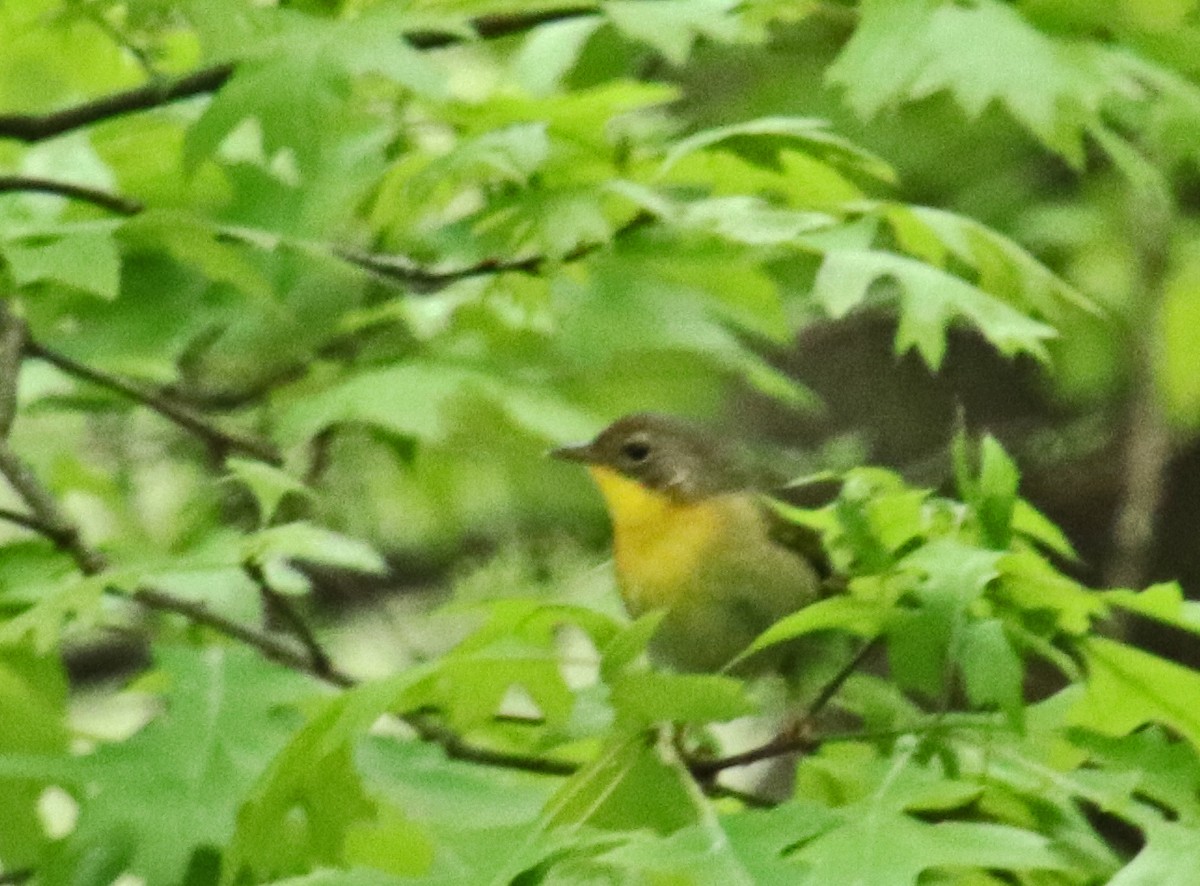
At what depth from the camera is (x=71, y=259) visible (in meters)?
1.94

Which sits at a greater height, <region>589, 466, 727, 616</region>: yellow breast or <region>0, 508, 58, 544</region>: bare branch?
<region>0, 508, 58, 544</region>: bare branch

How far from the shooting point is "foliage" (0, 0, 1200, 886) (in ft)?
4.72

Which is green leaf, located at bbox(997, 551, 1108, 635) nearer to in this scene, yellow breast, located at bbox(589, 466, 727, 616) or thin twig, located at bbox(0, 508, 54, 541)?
yellow breast, located at bbox(589, 466, 727, 616)

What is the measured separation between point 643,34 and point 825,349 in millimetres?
2149

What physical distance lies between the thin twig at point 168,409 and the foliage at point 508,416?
10 mm

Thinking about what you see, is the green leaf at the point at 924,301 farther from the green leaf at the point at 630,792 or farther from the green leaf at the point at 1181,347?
the green leaf at the point at 1181,347

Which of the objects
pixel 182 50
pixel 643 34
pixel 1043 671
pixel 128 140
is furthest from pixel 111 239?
pixel 1043 671

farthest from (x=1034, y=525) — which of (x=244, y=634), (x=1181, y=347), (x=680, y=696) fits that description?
(x=1181, y=347)

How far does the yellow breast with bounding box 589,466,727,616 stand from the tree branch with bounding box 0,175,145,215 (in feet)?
2.73

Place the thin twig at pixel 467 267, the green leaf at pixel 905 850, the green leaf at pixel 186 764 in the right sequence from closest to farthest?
the green leaf at pixel 905 850 < the green leaf at pixel 186 764 < the thin twig at pixel 467 267

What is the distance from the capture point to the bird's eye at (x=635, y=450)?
8.33 ft

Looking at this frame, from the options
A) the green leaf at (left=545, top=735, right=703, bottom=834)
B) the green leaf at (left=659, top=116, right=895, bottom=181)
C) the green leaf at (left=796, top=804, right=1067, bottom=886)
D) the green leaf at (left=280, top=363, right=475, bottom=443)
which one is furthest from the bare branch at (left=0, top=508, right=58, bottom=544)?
the green leaf at (left=796, top=804, right=1067, bottom=886)

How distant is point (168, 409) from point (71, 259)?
0.28 meters

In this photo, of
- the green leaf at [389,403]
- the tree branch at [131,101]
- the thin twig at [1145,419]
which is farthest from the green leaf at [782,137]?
the thin twig at [1145,419]
